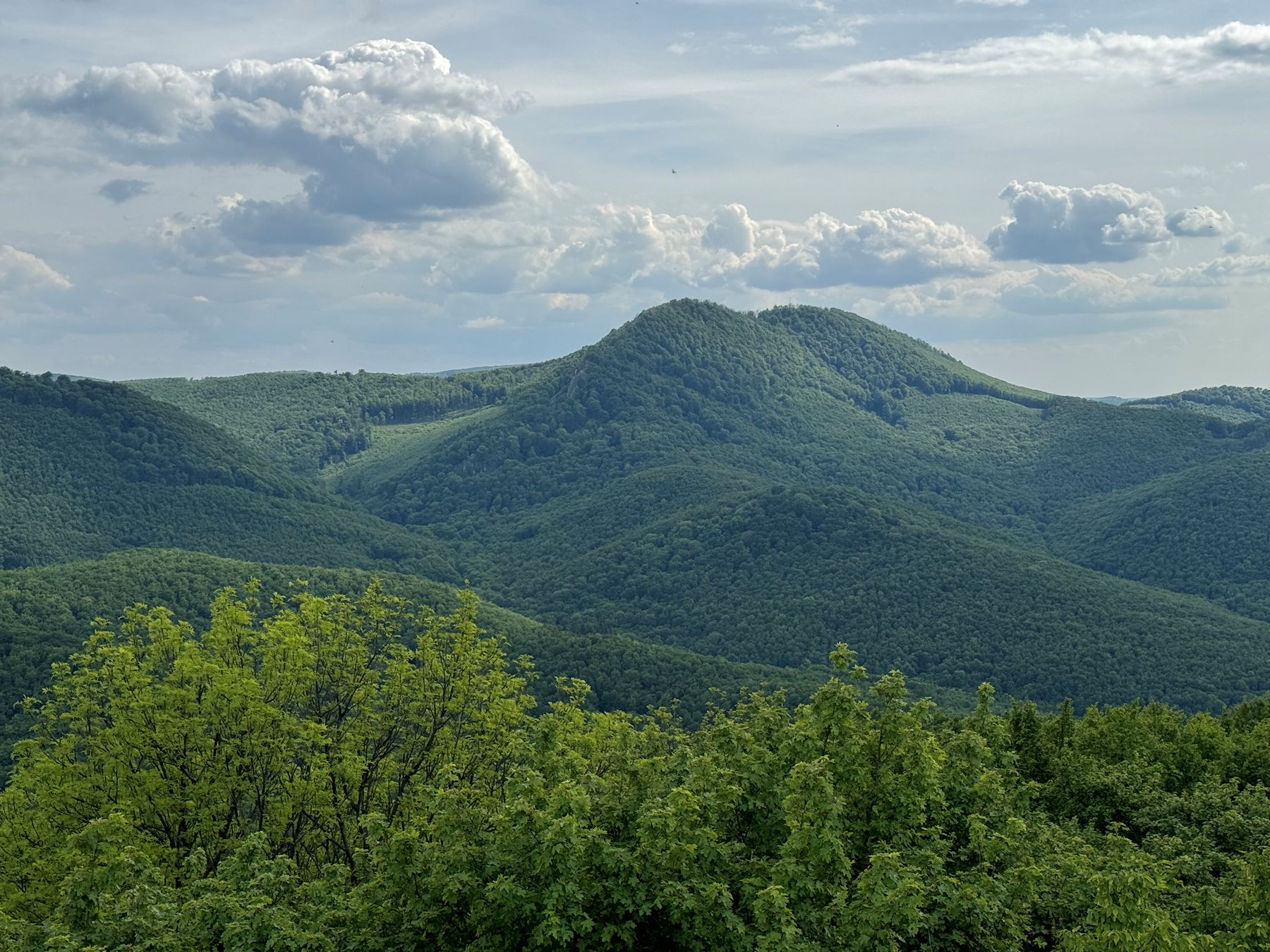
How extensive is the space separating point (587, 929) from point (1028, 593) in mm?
187804

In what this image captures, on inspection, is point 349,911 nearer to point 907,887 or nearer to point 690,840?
point 690,840

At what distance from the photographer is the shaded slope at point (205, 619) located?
420 feet

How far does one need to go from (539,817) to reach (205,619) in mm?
146266

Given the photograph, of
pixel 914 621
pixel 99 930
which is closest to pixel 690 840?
pixel 99 930

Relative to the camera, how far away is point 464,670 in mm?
44219

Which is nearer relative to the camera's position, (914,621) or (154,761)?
(154,761)

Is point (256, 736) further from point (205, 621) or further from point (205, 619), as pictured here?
point (205, 619)

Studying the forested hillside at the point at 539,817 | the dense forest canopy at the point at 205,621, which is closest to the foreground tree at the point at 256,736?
the forested hillside at the point at 539,817

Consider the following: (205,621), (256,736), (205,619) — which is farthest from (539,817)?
(205,619)

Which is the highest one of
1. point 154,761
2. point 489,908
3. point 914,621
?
point 489,908

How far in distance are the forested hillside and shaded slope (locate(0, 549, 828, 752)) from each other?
255 feet

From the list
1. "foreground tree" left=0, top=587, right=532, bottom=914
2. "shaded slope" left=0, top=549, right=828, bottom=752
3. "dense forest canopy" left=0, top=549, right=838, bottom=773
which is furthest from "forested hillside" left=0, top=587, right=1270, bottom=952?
"shaded slope" left=0, top=549, right=828, bottom=752

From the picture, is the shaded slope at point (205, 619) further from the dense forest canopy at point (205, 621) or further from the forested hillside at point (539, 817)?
Result: the forested hillside at point (539, 817)

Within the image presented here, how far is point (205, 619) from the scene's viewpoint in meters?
154
